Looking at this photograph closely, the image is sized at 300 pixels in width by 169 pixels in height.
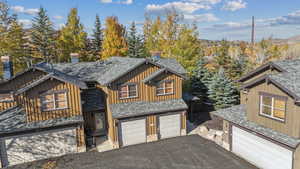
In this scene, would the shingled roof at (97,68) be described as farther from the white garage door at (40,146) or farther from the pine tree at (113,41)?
the pine tree at (113,41)

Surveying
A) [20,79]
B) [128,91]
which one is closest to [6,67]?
[20,79]

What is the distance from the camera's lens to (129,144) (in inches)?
605

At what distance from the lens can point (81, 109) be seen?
14.6 m

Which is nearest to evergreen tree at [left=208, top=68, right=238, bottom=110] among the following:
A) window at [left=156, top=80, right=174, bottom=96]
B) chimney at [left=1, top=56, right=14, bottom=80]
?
window at [left=156, top=80, right=174, bottom=96]

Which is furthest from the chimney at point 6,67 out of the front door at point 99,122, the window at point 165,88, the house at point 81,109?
the window at point 165,88

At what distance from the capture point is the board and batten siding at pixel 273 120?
941 centimetres

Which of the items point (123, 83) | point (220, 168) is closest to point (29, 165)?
point (123, 83)

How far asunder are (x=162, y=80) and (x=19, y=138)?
1143cm

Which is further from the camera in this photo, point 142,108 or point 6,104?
point 142,108

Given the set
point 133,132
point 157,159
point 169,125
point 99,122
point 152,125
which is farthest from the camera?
point 99,122

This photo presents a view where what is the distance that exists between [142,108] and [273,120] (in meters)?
9.12

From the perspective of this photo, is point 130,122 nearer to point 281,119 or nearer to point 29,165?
point 29,165

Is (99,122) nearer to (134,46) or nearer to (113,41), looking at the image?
(113,41)

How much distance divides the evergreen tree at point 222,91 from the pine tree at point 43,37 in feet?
86.8
